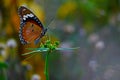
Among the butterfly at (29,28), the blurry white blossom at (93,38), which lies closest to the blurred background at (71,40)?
the blurry white blossom at (93,38)

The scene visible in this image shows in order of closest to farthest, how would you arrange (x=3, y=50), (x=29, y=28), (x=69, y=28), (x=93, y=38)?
(x=29, y=28) → (x=3, y=50) → (x=93, y=38) → (x=69, y=28)

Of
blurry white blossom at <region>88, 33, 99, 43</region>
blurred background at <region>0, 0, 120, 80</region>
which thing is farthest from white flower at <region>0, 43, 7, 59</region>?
blurry white blossom at <region>88, 33, 99, 43</region>

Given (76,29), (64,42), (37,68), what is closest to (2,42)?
(37,68)

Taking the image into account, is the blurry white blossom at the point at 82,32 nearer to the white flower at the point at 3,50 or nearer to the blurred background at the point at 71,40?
the blurred background at the point at 71,40

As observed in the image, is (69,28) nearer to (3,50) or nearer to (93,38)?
(93,38)

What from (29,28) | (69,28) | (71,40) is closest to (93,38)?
(71,40)

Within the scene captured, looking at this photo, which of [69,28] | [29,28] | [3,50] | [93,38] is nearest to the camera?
[29,28]
